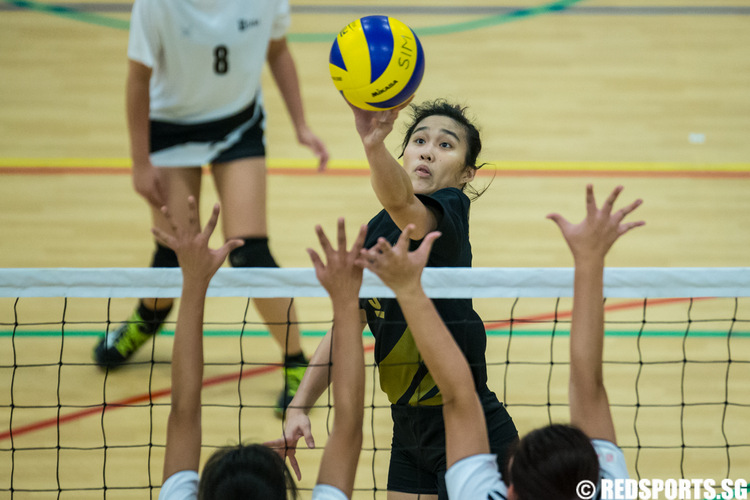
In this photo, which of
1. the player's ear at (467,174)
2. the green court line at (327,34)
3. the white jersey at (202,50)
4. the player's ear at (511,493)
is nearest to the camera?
the player's ear at (511,493)

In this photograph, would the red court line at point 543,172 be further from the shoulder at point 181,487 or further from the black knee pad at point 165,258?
the shoulder at point 181,487

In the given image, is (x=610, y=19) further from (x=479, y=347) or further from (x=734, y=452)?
(x=479, y=347)

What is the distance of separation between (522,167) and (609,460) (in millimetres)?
3996

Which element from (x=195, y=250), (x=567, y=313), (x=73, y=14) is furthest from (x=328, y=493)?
(x=73, y=14)

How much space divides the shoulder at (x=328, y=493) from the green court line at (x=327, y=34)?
18.6 ft

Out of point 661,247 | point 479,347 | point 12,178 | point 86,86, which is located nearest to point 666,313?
point 661,247

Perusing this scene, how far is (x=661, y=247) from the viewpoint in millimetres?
4922

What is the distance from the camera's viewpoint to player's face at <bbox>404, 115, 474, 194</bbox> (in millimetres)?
2475

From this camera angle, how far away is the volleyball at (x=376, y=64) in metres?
2.33

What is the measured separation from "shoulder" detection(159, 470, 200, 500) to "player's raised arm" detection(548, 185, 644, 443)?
889mm

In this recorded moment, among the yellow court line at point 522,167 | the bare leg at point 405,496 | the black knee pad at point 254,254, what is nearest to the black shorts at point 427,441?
the bare leg at point 405,496

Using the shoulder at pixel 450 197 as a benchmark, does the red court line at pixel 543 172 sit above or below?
above

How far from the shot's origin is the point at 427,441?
2412 millimetres

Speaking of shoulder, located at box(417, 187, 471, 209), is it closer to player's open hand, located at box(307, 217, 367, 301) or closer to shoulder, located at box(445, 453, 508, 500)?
player's open hand, located at box(307, 217, 367, 301)
